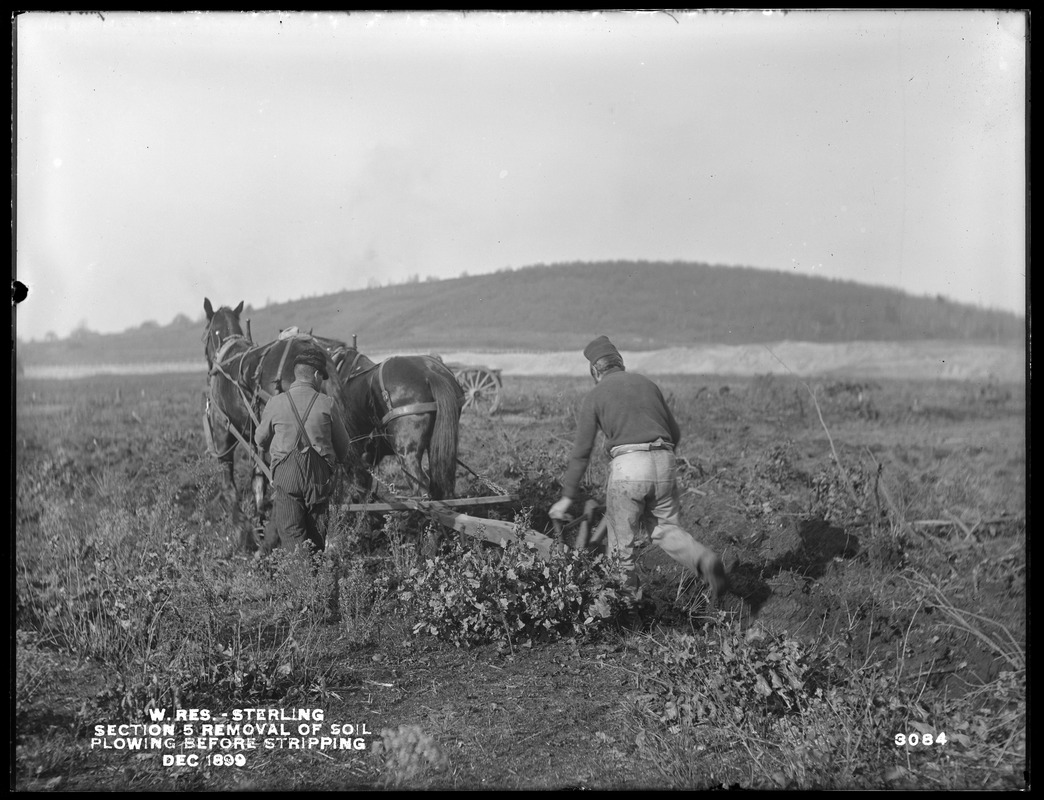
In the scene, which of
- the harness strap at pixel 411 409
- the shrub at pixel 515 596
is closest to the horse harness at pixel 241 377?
the harness strap at pixel 411 409

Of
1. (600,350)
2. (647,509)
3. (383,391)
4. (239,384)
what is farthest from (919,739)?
(239,384)

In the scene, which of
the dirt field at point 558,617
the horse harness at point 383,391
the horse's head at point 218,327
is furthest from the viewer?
the horse harness at point 383,391

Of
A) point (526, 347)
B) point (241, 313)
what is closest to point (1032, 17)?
point (526, 347)

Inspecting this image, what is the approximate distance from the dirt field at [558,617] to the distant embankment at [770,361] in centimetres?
6

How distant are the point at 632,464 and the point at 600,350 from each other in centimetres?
67

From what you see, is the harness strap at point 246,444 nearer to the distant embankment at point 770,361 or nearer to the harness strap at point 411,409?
the distant embankment at point 770,361

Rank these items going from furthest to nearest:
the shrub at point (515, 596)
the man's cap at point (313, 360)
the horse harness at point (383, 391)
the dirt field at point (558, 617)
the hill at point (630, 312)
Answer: the horse harness at point (383, 391)
the man's cap at point (313, 360)
the hill at point (630, 312)
the shrub at point (515, 596)
the dirt field at point (558, 617)

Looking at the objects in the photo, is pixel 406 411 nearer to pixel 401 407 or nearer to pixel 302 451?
pixel 401 407

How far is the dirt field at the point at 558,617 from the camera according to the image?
359 centimetres

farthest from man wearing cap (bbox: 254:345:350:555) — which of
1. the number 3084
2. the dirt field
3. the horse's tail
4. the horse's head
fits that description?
the number 3084

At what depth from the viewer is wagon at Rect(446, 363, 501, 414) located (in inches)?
174

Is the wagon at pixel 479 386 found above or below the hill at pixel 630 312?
below

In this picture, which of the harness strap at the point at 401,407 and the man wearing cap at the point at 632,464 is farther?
the harness strap at the point at 401,407

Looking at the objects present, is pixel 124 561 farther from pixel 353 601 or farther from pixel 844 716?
pixel 844 716
